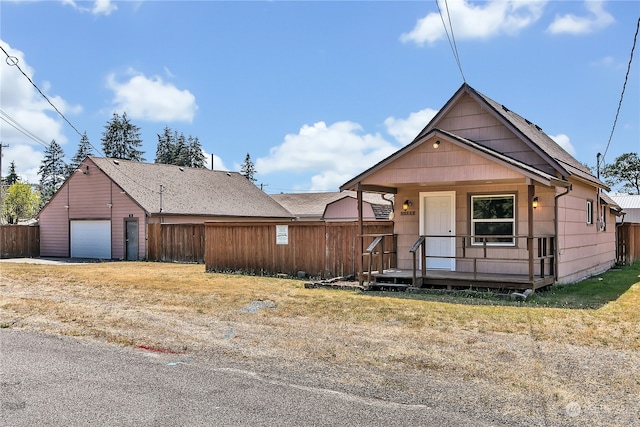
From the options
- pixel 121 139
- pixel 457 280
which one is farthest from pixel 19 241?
pixel 121 139

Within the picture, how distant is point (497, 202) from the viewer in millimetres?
12914

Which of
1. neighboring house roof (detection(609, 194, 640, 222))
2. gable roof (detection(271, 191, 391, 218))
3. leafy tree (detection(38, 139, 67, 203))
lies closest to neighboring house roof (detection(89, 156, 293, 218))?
gable roof (detection(271, 191, 391, 218))

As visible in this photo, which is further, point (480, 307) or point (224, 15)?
point (224, 15)

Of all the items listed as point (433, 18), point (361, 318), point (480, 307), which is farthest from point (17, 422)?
point (433, 18)

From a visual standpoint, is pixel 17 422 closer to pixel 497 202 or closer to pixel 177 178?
pixel 497 202

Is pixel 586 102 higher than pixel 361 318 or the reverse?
higher

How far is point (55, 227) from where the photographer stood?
2886cm

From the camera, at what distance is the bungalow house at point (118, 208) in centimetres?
2589

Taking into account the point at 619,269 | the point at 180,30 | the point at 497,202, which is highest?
the point at 180,30

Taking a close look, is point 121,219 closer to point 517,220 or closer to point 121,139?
point 517,220

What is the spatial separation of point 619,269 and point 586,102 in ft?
20.6

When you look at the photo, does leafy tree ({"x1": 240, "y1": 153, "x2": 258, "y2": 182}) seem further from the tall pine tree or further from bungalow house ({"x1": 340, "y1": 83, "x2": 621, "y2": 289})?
bungalow house ({"x1": 340, "y1": 83, "x2": 621, "y2": 289})

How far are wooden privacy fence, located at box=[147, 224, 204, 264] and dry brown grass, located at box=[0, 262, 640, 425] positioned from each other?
A: 10.7m

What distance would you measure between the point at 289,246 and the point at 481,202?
19.1ft
